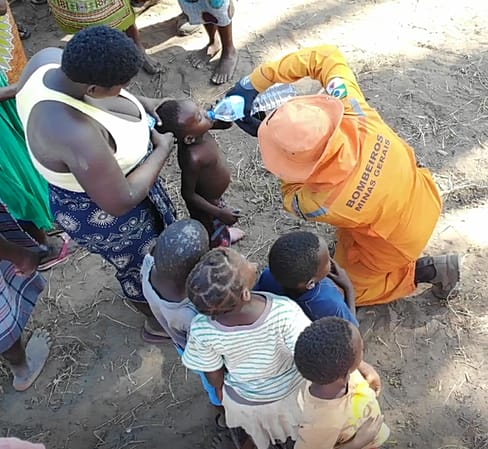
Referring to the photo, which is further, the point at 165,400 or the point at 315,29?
the point at 315,29

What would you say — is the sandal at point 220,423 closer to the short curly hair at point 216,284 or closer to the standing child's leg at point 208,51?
the short curly hair at point 216,284

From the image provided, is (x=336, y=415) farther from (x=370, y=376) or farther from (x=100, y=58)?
(x=100, y=58)

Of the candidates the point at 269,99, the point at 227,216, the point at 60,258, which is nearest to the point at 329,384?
the point at 227,216

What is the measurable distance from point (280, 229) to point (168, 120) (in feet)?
3.75

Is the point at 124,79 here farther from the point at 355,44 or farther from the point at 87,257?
the point at 355,44

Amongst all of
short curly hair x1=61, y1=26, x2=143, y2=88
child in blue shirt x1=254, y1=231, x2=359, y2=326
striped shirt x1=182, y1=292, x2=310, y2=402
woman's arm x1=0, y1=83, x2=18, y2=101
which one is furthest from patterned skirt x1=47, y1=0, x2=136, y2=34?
striped shirt x1=182, y1=292, x2=310, y2=402

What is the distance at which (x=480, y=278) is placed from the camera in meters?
3.50

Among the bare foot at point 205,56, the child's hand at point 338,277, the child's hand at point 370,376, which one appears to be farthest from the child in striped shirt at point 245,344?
the bare foot at point 205,56

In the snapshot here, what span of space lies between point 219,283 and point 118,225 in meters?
0.78

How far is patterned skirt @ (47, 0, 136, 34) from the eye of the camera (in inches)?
166

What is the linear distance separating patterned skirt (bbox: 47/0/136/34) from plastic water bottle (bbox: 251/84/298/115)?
55.6 inches

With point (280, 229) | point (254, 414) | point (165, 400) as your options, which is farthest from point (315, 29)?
point (254, 414)

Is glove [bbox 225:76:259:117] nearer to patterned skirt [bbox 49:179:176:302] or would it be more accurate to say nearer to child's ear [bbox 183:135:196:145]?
child's ear [bbox 183:135:196:145]

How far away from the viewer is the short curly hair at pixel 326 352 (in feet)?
6.75
